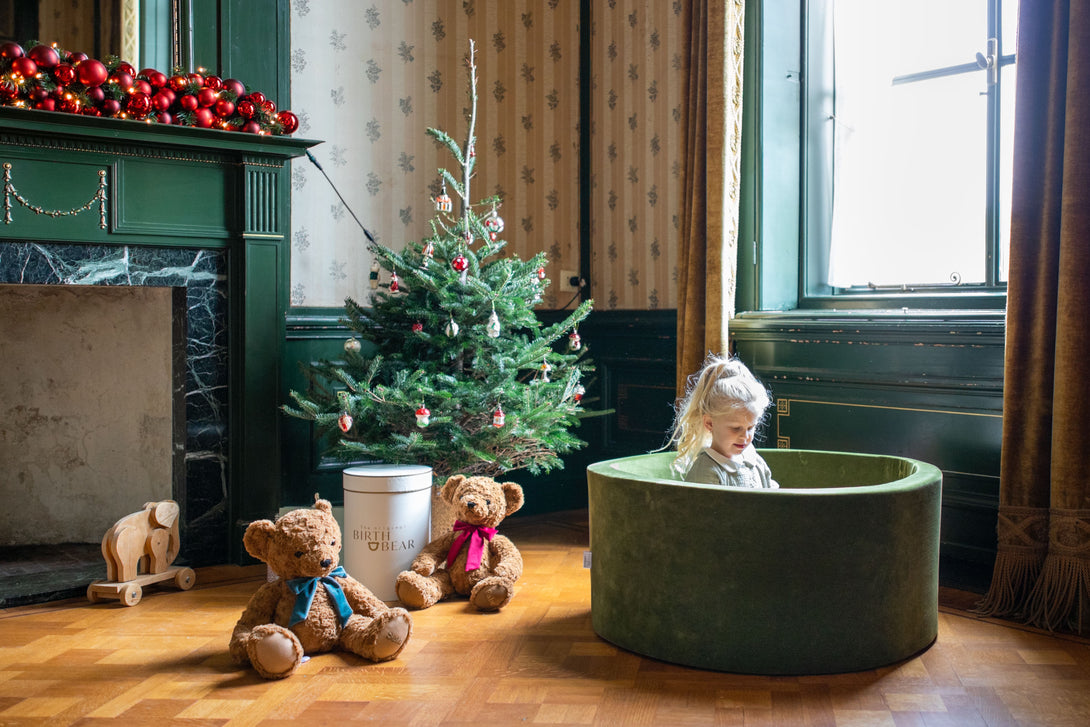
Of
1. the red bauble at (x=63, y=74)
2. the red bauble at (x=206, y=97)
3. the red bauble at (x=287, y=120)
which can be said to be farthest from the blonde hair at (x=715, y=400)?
the red bauble at (x=63, y=74)

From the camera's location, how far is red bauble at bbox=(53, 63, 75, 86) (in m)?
3.02

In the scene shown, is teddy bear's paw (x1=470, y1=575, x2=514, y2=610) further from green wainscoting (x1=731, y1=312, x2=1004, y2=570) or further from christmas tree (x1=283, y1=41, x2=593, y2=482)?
green wainscoting (x1=731, y1=312, x2=1004, y2=570)

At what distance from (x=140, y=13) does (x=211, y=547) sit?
5.99 ft

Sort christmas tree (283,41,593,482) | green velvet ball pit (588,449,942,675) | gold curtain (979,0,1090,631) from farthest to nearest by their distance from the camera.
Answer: christmas tree (283,41,593,482)
gold curtain (979,0,1090,631)
green velvet ball pit (588,449,942,675)

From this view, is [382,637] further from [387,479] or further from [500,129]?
[500,129]

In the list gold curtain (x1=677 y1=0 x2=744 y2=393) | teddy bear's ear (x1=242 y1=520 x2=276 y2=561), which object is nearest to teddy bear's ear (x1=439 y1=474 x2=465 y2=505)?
teddy bear's ear (x1=242 y1=520 x2=276 y2=561)

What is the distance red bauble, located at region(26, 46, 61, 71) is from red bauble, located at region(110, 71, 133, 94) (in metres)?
0.16

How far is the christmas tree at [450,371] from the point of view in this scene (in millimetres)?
3230

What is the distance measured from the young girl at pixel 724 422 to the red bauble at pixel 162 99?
1926 mm

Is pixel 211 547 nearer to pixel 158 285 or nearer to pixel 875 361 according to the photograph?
pixel 158 285

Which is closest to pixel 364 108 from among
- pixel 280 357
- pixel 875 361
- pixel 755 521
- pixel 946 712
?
pixel 280 357

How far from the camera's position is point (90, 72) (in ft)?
9.96

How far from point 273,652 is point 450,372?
4.29 ft

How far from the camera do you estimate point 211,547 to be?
3.46 metres
